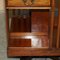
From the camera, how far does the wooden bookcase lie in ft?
3.11

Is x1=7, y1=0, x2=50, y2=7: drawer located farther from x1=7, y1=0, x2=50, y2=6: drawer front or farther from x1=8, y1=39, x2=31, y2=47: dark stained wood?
x1=8, y1=39, x2=31, y2=47: dark stained wood

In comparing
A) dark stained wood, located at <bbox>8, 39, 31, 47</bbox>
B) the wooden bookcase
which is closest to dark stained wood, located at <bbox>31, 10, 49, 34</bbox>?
the wooden bookcase

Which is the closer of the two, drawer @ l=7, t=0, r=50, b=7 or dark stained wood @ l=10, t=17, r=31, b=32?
drawer @ l=7, t=0, r=50, b=7

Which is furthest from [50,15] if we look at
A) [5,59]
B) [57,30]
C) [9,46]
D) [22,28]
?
[5,59]

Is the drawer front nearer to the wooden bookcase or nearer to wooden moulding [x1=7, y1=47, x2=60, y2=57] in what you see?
the wooden bookcase

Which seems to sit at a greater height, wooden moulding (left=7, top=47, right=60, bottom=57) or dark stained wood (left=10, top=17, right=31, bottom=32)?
dark stained wood (left=10, top=17, right=31, bottom=32)

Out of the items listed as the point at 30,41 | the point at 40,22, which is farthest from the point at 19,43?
the point at 40,22

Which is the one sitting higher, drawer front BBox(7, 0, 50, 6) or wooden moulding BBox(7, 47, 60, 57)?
drawer front BBox(7, 0, 50, 6)

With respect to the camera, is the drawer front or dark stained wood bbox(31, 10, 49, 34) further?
dark stained wood bbox(31, 10, 49, 34)

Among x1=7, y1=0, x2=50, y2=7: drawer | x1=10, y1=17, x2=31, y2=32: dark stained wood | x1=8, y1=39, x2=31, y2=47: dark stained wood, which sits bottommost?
x1=8, y1=39, x2=31, y2=47: dark stained wood

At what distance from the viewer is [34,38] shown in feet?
3.56

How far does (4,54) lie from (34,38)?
0.24 meters

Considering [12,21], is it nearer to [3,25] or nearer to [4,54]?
[3,25]

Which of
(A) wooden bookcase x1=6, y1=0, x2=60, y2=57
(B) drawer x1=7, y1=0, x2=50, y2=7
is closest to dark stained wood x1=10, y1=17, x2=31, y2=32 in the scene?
(A) wooden bookcase x1=6, y1=0, x2=60, y2=57
